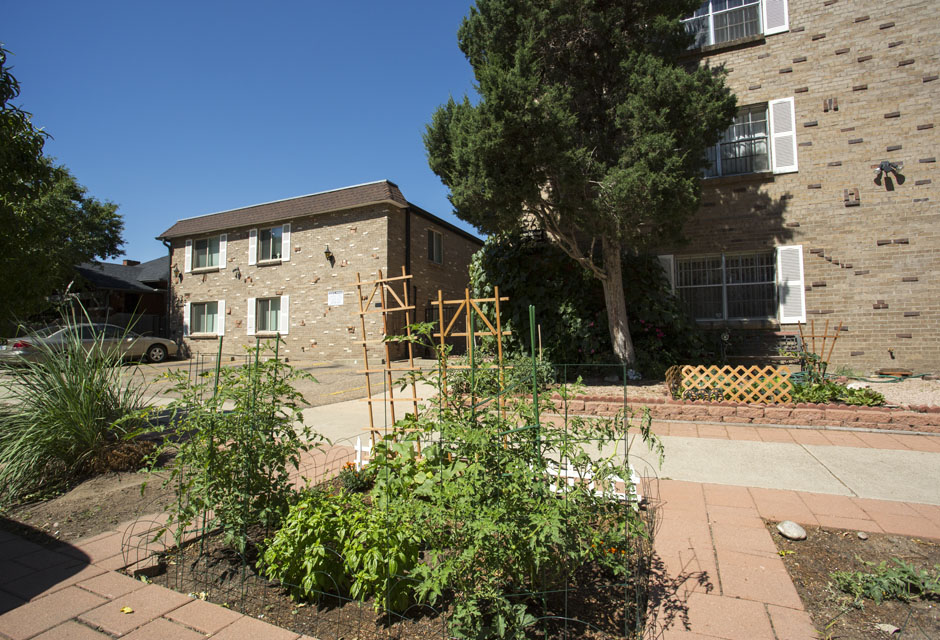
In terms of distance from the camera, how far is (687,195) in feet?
25.1

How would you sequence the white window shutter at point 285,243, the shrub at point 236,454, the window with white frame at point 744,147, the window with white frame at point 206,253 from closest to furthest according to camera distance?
the shrub at point 236,454, the window with white frame at point 744,147, the white window shutter at point 285,243, the window with white frame at point 206,253

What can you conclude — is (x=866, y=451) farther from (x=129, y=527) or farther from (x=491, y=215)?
(x=129, y=527)

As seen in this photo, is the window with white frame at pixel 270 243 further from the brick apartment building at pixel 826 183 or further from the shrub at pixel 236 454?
the shrub at pixel 236 454

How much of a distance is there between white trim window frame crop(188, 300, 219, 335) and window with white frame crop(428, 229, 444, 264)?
8801 millimetres

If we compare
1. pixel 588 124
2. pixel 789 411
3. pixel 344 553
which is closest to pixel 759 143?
pixel 588 124

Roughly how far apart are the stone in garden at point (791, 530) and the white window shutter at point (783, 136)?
9115 mm

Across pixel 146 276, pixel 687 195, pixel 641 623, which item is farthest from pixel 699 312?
pixel 146 276

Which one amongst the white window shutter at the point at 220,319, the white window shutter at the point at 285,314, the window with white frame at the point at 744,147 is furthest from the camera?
the white window shutter at the point at 220,319

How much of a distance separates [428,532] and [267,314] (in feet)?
54.4

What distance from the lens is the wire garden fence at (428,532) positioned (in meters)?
2.04

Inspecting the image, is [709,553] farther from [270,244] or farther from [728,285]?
[270,244]

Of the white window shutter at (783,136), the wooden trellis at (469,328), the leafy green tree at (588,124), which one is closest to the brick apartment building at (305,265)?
the leafy green tree at (588,124)

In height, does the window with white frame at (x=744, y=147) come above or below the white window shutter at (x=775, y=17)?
below

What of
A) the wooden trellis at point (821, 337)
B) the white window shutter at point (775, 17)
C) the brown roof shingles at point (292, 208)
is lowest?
the wooden trellis at point (821, 337)
